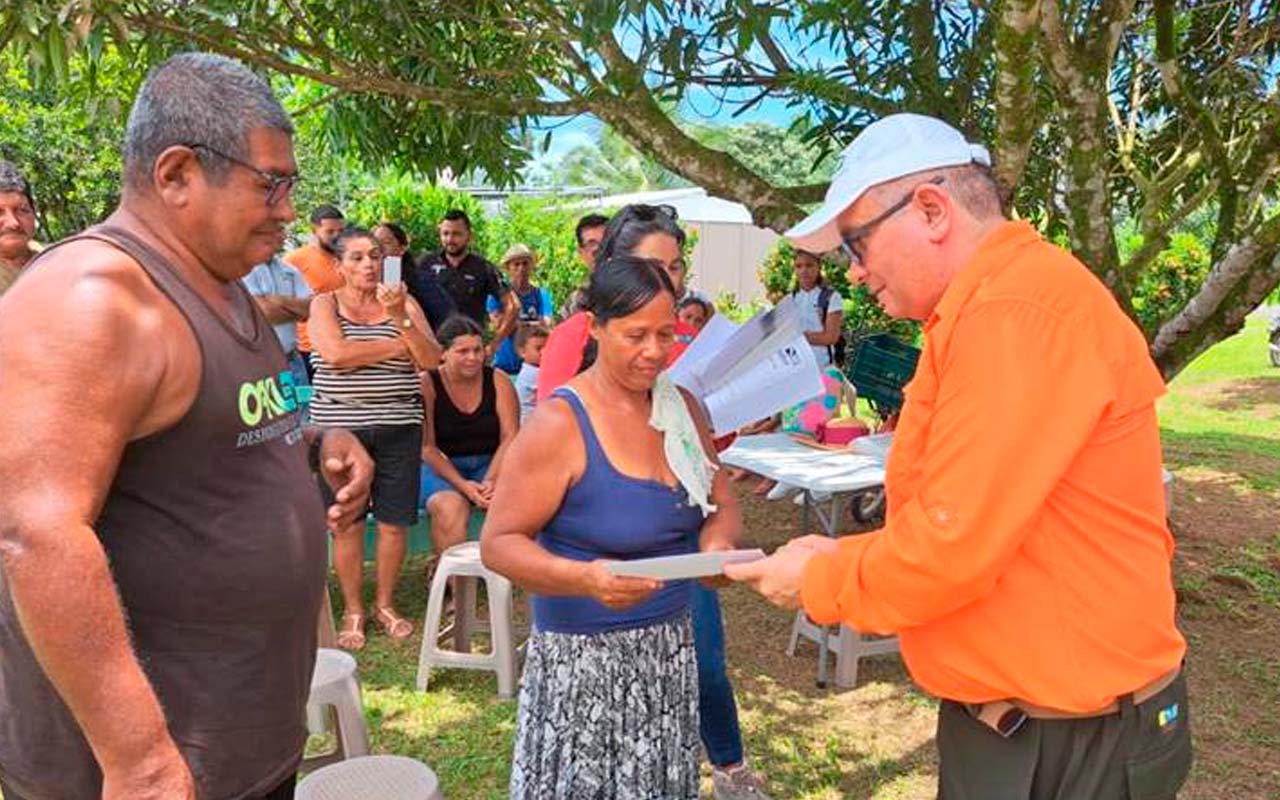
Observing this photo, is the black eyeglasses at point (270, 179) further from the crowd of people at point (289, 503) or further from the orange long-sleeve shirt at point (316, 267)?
the orange long-sleeve shirt at point (316, 267)

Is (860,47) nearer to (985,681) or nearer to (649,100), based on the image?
(649,100)

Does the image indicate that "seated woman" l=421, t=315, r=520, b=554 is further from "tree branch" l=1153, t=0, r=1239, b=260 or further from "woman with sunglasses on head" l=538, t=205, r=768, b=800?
"tree branch" l=1153, t=0, r=1239, b=260

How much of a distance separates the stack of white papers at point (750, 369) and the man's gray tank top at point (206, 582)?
143 cm

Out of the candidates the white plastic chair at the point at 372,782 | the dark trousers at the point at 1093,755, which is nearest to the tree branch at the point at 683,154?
the white plastic chair at the point at 372,782

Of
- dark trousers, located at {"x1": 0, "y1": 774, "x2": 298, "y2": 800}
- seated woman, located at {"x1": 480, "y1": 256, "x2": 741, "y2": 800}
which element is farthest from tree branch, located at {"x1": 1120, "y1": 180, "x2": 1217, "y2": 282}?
dark trousers, located at {"x1": 0, "y1": 774, "x2": 298, "y2": 800}

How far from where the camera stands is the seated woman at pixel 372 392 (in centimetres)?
463

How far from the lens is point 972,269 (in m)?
1.51

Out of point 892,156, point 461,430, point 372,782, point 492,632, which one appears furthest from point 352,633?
point 892,156

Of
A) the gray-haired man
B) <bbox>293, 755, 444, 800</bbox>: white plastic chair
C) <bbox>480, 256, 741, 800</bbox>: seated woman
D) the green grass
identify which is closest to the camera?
the gray-haired man

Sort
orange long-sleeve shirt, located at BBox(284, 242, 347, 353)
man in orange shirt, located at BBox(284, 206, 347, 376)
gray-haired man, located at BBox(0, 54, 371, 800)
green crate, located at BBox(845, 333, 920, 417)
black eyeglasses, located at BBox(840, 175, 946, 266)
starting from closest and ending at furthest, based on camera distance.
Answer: gray-haired man, located at BBox(0, 54, 371, 800) < black eyeglasses, located at BBox(840, 175, 946, 266) < man in orange shirt, located at BBox(284, 206, 347, 376) < orange long-sleeve shirt, located at BBox(284, 242, 347, 353) < green crate, located at BBox(845, 333, 920, 417)

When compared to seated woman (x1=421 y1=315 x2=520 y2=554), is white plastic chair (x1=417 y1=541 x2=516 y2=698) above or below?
below

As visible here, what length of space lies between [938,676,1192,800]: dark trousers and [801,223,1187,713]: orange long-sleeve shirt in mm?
68

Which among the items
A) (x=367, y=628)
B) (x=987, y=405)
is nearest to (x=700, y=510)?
(x=987, y=405)

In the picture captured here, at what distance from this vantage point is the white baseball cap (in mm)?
1588
